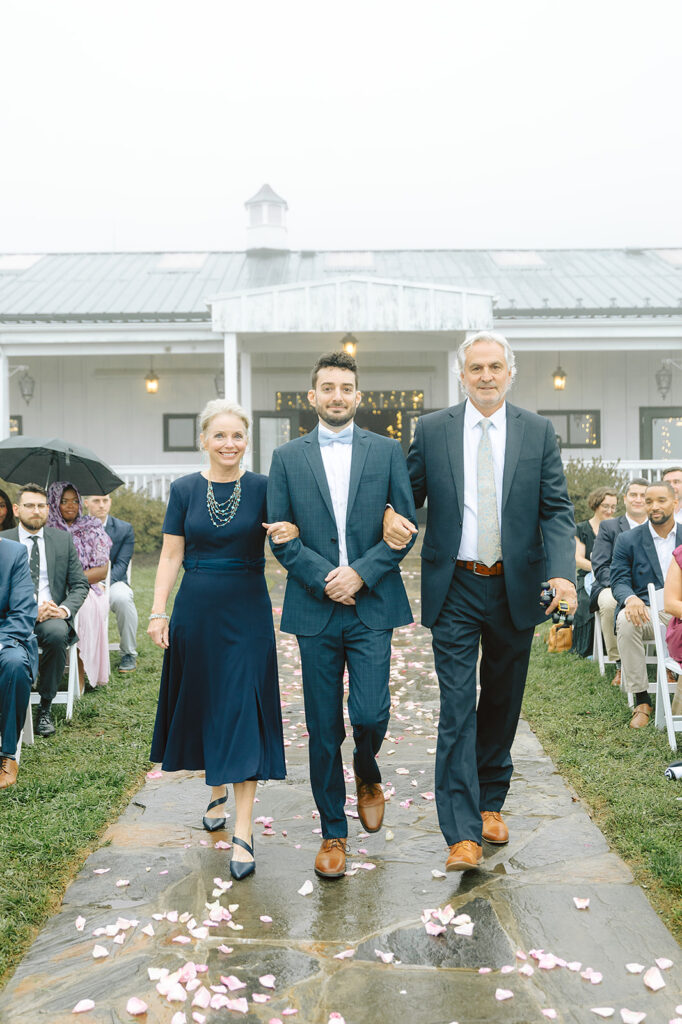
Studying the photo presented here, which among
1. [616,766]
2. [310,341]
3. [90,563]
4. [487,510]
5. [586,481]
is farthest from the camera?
[310,341]

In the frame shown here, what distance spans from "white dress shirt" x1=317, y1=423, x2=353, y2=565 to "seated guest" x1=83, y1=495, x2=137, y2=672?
4.61 m

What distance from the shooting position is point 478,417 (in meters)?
4.10

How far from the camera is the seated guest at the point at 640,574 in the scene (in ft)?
20.8

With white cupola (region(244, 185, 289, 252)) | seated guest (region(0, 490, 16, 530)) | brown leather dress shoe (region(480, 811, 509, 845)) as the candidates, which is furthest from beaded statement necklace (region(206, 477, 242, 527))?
white cupola (region(244, 185, 289, 252))

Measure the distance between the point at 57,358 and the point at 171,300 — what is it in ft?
9.93

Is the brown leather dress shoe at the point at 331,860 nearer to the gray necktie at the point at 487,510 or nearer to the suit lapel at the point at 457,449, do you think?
the gray necktie at the point at 487,510

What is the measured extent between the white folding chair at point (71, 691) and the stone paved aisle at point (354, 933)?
6.48ft

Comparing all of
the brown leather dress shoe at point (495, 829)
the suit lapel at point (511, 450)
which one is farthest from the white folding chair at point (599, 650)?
the suit lapel at point (511, 450)

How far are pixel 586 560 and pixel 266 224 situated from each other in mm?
17292

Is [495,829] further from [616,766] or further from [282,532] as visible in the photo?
[282,532]

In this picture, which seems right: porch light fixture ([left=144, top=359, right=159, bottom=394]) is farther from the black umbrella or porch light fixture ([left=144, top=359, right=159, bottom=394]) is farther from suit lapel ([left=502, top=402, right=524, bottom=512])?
suit lapel ([left=502, top=402, right=524, bottom=512])

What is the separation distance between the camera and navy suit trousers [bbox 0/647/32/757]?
199 inches

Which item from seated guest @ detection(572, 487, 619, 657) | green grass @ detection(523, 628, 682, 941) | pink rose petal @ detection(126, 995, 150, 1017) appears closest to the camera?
pink rose petal @ detection(126, 995, 150, 1017)

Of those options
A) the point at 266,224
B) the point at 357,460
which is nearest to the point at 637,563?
the point at 357,460
